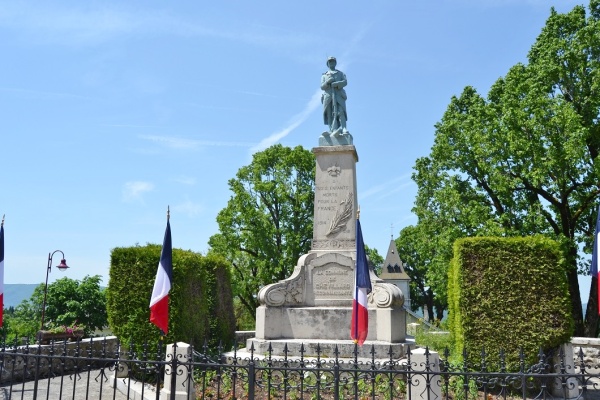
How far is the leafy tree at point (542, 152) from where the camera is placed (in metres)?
17.6

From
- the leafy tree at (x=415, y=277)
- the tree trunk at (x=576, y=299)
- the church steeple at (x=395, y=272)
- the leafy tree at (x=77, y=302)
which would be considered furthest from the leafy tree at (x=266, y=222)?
the church steeple at (x=395, y=272)

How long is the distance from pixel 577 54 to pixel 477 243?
36.3ft

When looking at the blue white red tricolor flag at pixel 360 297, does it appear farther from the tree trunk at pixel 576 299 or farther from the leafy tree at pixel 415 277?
the leafy tree at pixel 415 277

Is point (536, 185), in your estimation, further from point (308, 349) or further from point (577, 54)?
point (308, 349)

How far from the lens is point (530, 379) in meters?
10.3

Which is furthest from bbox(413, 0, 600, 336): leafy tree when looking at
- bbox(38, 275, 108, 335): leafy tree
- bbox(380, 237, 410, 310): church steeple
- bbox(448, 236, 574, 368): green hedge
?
bbox(380, 237, 410, 310): church steeple

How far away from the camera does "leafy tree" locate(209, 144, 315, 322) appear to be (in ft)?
91.4

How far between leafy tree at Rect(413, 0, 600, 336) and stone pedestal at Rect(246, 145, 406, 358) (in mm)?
7739

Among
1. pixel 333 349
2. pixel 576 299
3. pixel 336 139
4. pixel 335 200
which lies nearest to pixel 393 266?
pixel 576 299

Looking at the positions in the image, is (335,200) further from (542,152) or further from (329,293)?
(542,152)

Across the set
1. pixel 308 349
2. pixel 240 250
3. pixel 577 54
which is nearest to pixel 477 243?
pixel 308 349

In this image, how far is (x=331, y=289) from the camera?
1237cm

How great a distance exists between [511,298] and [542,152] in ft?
29.5

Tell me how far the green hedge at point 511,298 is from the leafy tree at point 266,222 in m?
17.2
